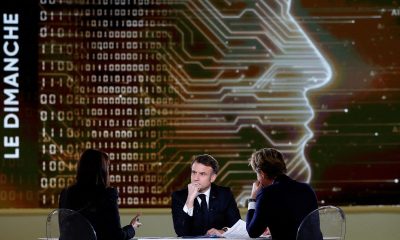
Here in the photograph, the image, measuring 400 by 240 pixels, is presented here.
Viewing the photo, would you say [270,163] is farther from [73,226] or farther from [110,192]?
[73,226]

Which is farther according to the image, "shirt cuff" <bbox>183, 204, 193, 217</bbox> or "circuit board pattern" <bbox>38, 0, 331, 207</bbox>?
"circuit board pattern" <bbox>38, 0, 331, 207</bbox>

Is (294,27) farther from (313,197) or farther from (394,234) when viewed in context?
(313,197)

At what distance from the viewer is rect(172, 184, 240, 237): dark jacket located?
398cm

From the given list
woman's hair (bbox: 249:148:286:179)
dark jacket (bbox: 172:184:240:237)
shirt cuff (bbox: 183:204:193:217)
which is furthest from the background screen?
woman's hair (bbox: 249:148:286:179)

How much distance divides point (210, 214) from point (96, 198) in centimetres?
97

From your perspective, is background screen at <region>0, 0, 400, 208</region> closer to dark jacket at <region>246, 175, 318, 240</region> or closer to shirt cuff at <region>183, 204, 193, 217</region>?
shirt cuff at <region>183, 204, 193, 217</region>

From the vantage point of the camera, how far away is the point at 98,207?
3.28 meters

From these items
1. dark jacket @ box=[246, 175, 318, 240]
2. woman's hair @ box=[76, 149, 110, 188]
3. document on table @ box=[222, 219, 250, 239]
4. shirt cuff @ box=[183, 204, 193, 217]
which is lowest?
document on table @ box=[222, 219, 250, 239]

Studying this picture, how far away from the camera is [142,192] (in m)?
5.30

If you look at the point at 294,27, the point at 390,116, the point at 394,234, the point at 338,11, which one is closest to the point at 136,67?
the point at 294,27

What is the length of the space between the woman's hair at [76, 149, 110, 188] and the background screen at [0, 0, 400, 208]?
6.42 ft

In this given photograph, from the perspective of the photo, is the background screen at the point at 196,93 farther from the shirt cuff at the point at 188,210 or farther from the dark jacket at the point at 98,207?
the dark jacket at the point at 98,207

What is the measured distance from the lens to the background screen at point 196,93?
17.3 feet

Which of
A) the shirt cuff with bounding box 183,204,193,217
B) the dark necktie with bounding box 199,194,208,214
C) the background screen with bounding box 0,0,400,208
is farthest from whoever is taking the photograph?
the background screen with bounding box 0,0,400,208
